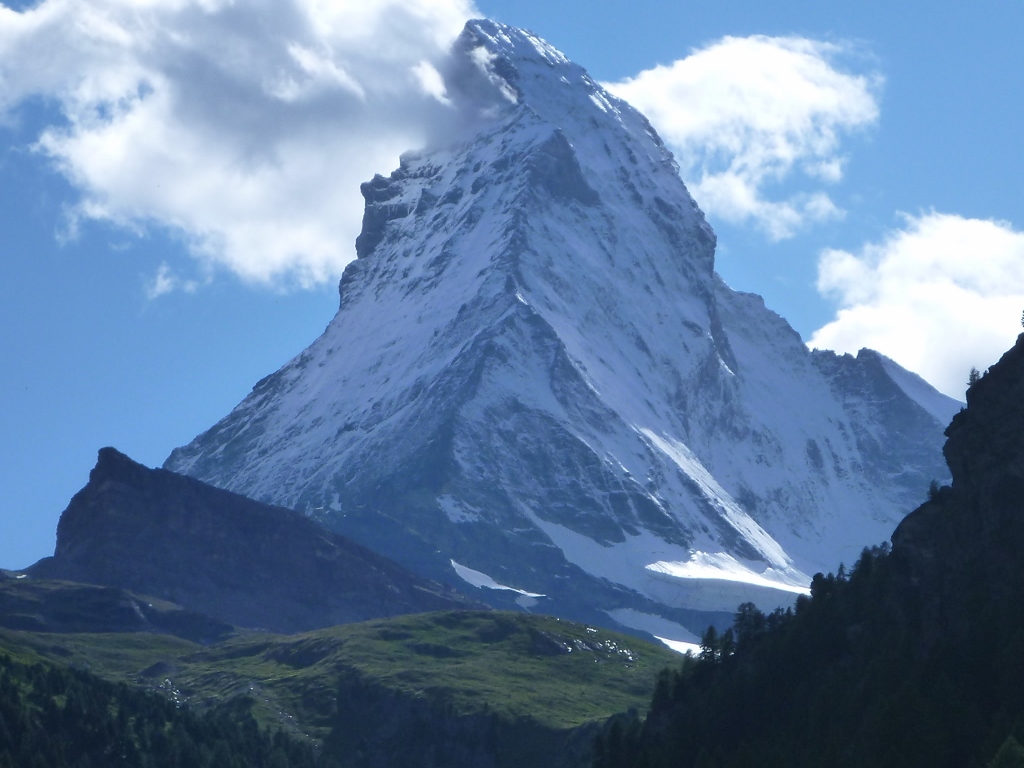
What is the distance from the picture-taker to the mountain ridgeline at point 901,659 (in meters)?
126

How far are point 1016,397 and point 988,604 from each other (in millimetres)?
17711

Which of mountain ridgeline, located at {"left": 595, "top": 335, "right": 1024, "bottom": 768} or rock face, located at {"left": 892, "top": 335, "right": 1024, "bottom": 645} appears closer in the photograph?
mountain ridgeline, located at {"left": 595, "top": 335, "right": 1024, "bottom": 768}

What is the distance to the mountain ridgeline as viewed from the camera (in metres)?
126

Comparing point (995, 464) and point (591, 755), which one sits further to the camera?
point (591, 755)

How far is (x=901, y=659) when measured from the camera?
137625mm

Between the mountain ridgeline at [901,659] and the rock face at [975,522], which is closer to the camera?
the mountain ridgeline at [901,659]

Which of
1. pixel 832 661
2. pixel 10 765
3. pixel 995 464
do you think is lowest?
pixel 10 765

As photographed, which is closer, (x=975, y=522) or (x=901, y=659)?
(x=901, y=659)

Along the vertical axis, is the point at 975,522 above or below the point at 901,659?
above

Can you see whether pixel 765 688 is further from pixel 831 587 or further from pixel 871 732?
pixel 871 732

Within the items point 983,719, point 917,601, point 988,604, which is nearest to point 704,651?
point 917,601

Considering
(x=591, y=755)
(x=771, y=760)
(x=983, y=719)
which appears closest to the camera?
(x=983, y=719)

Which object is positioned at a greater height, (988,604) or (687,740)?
(988,604)

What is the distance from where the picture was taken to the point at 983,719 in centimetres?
12294
